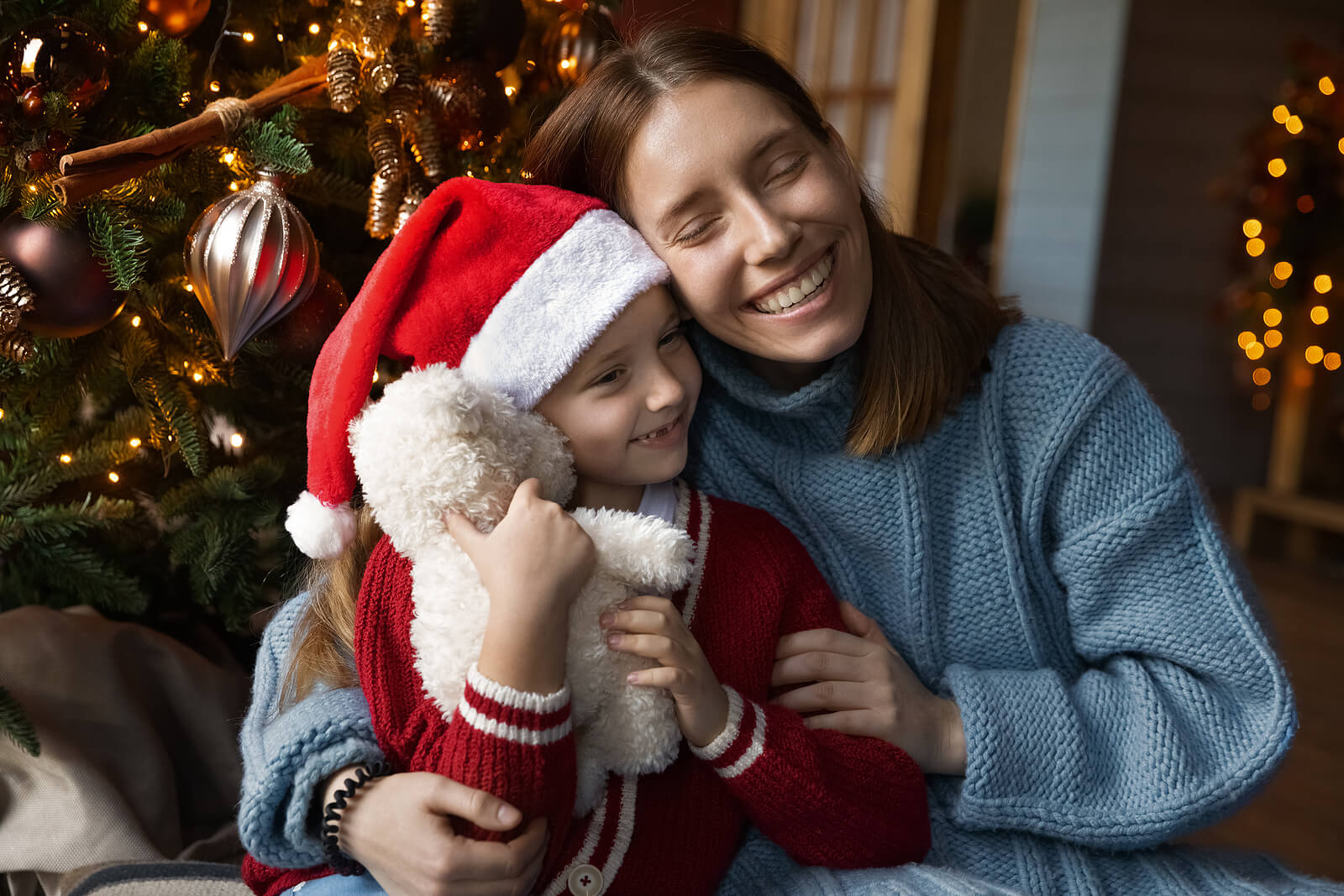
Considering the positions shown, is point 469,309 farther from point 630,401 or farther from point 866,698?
point 866,698

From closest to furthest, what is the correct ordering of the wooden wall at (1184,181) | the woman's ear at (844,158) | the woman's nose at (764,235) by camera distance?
the woman's nose at (764,235)
the woman's ear at (844,158)
the wooden wall at (1184,181)

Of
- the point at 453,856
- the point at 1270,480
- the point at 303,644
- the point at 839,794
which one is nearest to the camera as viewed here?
the point at 453,856

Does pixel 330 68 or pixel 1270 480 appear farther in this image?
pixel 1270 480

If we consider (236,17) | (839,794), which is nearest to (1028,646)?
(839,794)

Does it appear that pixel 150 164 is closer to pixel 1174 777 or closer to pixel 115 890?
pixel 115 890

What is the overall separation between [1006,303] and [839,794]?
2.10 ft

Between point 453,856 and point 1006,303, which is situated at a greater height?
point 1006,303

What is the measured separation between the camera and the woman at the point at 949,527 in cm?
104

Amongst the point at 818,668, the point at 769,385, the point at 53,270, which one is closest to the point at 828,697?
the point at 818,668

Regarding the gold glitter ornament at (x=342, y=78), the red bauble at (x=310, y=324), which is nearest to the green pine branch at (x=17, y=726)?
the red bauble at (x=310, y=324)

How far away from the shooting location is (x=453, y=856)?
83cm

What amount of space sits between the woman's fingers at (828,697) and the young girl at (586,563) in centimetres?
3

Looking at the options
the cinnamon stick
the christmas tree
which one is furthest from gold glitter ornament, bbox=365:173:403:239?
the cinnamon stick

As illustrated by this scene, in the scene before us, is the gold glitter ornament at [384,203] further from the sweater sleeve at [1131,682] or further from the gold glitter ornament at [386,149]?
the sweater sleeve at [1131,682]
